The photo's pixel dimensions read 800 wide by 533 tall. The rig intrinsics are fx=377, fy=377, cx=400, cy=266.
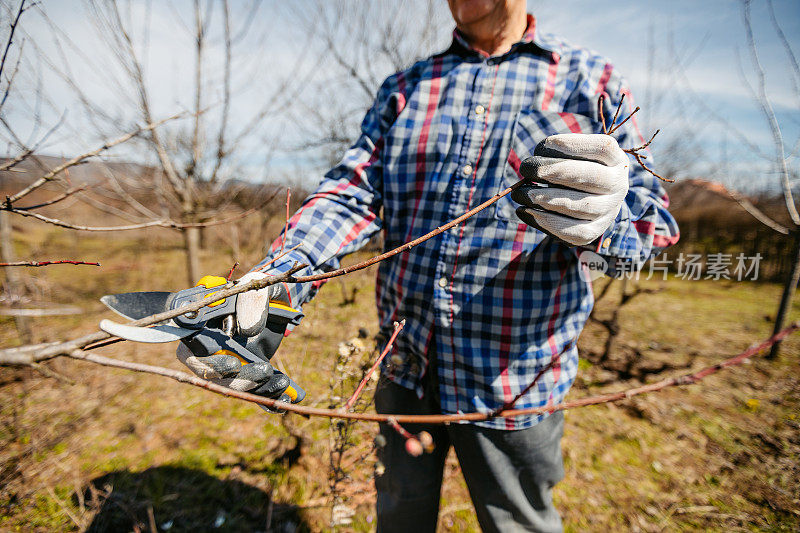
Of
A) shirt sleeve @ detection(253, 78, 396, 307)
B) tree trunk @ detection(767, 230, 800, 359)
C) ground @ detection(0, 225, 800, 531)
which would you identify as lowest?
ground @ detection(0, 225, 800, 531)

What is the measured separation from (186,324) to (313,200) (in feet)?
2.46

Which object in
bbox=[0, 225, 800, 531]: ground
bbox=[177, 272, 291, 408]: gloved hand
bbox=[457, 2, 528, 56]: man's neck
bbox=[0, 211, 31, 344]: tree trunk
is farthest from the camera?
bbox=[0, 211, 31, 344]: tree trunk

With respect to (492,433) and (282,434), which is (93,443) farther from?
(492,433)

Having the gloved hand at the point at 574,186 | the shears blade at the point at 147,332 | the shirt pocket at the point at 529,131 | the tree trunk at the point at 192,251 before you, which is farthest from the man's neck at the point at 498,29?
the tree trunk at the point at 192,251

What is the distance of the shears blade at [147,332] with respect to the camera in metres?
0.67

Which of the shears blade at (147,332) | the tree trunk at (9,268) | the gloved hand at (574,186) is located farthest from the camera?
the tree trunk at (9,268)

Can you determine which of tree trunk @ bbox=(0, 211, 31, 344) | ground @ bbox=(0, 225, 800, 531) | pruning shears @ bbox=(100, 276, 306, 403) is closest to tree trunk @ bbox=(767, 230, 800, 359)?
ground @ bbox=(0, 225, 800, 531)

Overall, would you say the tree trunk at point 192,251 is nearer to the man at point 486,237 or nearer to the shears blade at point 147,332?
the man at point 486,237

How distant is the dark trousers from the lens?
1.46 metres

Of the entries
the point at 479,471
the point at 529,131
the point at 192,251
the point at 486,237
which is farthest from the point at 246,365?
the point at 192,251

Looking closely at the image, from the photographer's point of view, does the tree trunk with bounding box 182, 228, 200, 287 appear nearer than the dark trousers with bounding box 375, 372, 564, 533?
No

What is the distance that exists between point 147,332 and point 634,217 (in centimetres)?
149

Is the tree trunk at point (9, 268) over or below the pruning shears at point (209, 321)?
below

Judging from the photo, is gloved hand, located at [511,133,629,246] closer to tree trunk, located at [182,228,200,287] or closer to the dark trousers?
the dark trousers
